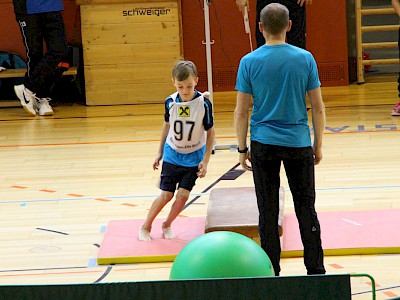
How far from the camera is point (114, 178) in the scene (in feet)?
25.9

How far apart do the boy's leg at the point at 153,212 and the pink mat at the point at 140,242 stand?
0.05 m

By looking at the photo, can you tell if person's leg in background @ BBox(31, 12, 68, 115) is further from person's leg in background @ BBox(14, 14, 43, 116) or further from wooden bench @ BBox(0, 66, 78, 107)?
wooden bench @ BBox(0, 66, 78, 107)

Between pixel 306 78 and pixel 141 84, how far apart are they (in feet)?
22.4

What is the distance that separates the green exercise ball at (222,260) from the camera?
406 cm

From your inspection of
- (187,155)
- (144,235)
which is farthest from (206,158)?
(144,235)

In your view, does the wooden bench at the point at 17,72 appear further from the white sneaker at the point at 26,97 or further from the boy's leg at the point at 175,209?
the boy's leg at the point at 175,209

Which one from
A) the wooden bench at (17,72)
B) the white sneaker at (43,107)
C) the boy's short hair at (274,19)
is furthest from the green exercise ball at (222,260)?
the wooden bench at (17,72)

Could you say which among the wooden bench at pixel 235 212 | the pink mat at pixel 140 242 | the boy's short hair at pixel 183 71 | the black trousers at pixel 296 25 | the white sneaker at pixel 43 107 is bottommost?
the white sneaker at pixel 43 107

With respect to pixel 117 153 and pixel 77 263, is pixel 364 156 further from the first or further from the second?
pixel 77 263

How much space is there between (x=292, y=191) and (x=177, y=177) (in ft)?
3.98

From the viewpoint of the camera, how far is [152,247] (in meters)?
5.87

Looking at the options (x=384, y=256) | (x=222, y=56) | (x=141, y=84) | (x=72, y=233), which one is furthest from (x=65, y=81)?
(x=384, y=256)

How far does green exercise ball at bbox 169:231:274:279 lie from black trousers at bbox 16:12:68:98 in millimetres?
6911

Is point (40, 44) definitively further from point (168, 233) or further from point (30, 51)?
point (168, 233)
